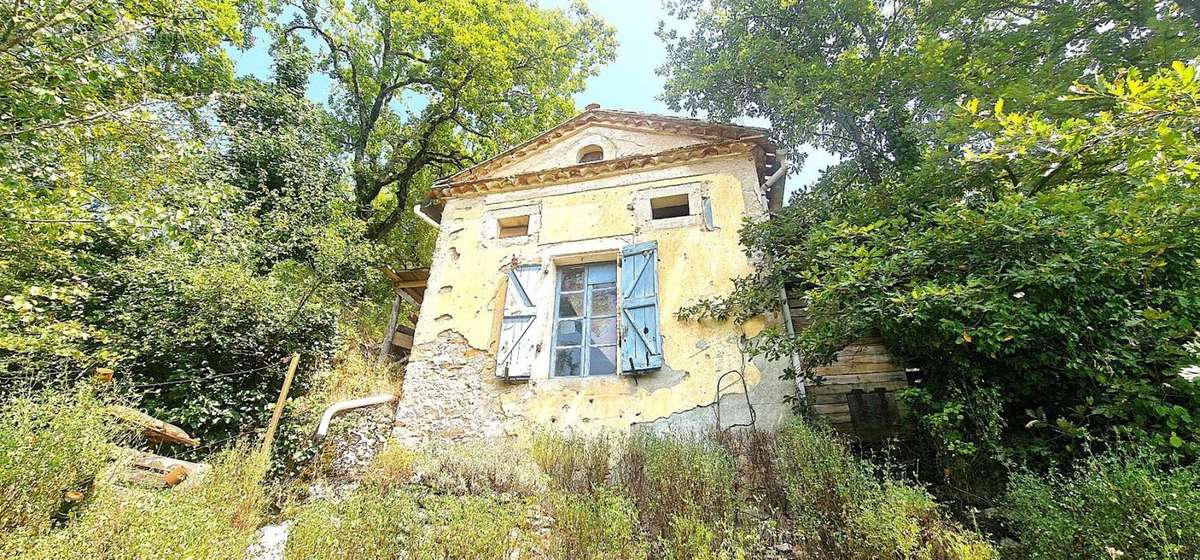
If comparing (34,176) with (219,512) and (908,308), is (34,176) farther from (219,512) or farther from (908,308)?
(908,308)

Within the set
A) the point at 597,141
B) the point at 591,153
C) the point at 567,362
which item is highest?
the point at 597,141

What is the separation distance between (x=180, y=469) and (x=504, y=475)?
2.78 meters

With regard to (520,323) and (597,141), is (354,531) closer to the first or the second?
(520,323)

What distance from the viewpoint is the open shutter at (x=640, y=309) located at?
5668 millimetres

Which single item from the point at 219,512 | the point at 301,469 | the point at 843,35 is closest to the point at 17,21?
the point at 219,512

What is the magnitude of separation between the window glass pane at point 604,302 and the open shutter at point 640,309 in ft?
0.79

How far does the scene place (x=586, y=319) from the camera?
6469mm

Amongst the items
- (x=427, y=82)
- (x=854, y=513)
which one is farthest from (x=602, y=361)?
(x=427, y=82)

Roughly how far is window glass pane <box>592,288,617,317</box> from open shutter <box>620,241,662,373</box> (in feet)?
0.79

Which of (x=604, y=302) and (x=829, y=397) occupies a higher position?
(x=604, y=302)

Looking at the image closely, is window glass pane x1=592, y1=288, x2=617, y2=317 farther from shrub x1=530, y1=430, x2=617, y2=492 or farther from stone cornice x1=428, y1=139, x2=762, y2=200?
stone cornice x1=428, y1=139, x2=762, y2=200

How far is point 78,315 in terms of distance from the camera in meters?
6.23

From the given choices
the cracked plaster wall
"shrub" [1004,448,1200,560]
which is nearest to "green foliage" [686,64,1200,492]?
"shrub" [1004,448,1200,560]

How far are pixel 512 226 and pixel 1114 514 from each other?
22.9 ft
